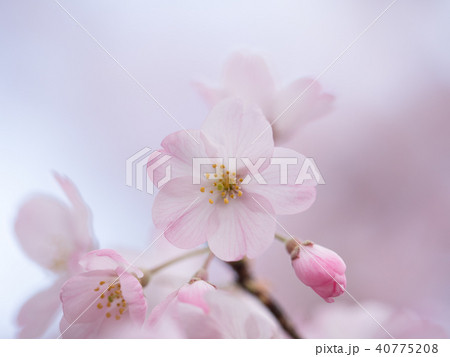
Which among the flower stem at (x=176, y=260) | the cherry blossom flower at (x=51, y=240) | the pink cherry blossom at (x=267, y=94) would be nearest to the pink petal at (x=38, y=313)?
the cherry blossom flower at (x=51, y=240)

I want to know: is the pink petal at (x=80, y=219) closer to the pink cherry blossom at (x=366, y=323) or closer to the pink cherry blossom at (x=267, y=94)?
the pink cherry blossom at (x=267, y=94)

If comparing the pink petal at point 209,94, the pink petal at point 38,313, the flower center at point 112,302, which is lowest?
the pink petal at point 38,313

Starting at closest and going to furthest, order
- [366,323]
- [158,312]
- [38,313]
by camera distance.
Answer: [158,312] → [38,313] → [366,323]

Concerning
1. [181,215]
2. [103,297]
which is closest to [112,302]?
[103,297]

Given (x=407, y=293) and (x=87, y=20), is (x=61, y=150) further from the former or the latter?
(x=407, y=293)

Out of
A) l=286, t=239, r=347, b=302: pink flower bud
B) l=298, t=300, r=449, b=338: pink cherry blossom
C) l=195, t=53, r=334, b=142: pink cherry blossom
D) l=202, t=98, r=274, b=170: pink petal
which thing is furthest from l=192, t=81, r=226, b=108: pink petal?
l=298, t=300, r=449, b=338: pink cherry blossom

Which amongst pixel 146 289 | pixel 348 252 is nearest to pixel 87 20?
pixel 146 289

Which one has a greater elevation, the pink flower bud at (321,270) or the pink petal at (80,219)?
the pink petal at (80,219)

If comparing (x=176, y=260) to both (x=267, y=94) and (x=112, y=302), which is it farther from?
(x=267, y=94)
